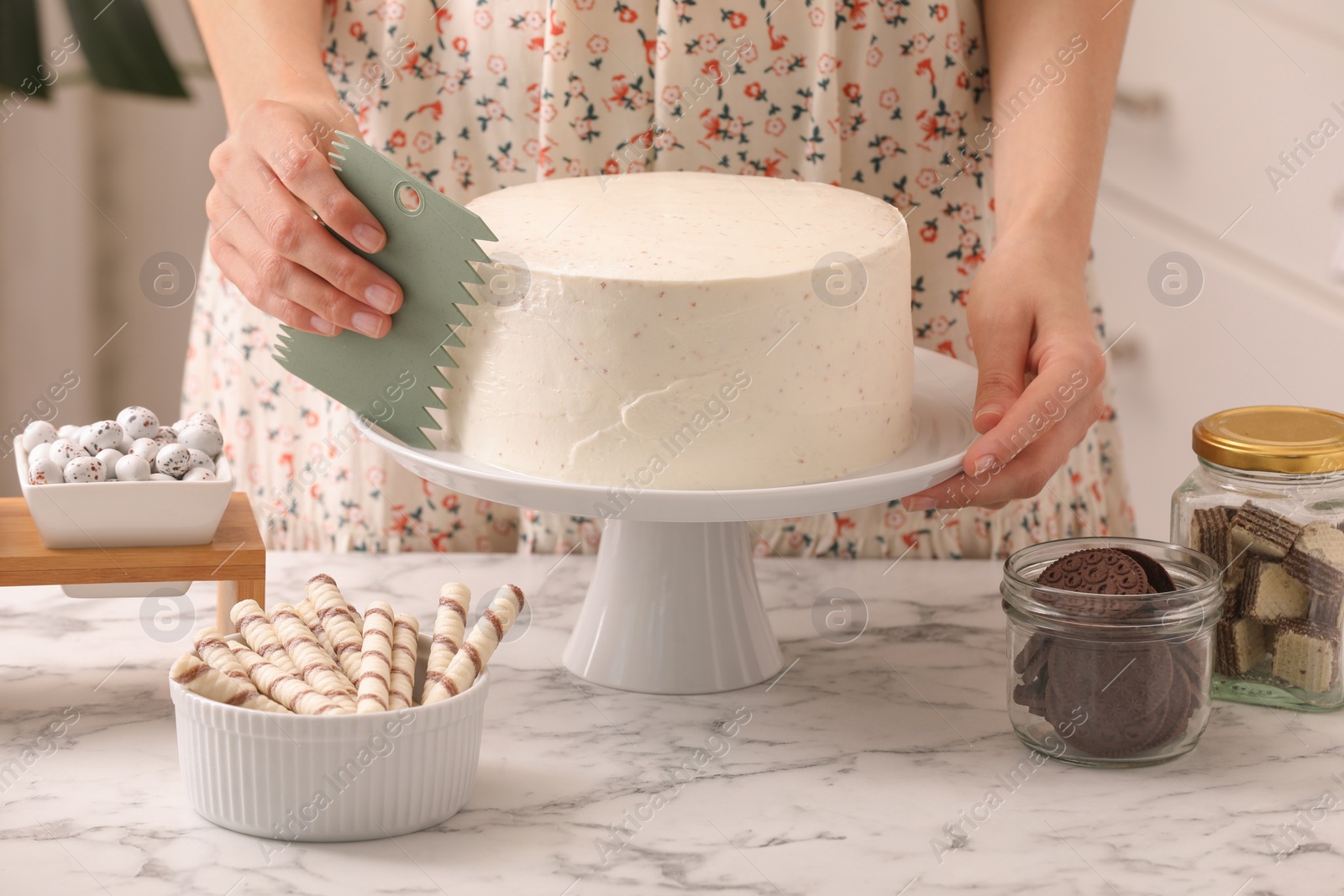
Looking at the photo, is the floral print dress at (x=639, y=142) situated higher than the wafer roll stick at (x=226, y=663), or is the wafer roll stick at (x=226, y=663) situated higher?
the floral print dress at (x=639, y=142)

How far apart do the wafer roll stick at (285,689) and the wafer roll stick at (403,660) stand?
4 cm

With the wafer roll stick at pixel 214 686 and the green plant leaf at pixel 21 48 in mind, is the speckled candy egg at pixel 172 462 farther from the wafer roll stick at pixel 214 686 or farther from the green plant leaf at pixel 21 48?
the green plant leaf at pixel 21 48

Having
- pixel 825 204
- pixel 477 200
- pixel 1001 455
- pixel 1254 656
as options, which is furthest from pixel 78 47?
pixel 1254 656

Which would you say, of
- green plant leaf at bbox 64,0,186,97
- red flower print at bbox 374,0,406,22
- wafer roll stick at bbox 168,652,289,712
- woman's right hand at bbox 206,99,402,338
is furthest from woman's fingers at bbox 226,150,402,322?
green plant leaf at bbox 64,0,186,97

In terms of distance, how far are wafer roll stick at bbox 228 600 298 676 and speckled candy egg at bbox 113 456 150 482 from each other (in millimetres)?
124

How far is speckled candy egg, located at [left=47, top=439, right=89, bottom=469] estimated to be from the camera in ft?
3.04

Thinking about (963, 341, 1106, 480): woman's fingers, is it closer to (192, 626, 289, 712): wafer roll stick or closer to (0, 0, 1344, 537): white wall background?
(192, 626, 289, 712): wafer roll stick

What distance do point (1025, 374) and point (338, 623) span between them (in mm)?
563

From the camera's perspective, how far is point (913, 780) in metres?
0.86

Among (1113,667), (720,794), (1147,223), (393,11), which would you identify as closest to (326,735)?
(720,794)

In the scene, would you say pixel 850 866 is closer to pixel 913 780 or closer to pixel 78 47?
pixel 913 780

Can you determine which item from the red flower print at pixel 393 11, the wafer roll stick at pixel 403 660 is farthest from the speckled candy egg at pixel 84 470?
the red flower print at pixel 393 11

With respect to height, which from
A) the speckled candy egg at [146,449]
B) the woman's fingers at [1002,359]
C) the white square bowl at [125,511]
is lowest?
the white square bowl at [125,511]

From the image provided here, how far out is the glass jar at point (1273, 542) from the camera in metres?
0.89
